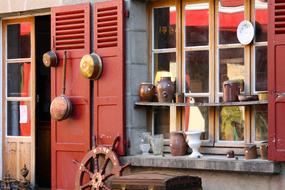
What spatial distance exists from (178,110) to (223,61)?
36.7 inches

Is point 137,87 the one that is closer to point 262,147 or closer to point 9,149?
point 262,147

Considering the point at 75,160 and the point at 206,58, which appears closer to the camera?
the point at 206,58

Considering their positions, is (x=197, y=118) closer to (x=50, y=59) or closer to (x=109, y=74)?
(x=109, y=74)

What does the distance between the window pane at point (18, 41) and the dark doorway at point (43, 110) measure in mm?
208

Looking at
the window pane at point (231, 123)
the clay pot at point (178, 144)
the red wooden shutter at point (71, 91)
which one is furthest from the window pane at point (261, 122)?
the red wooden shutter at point (71, 91)

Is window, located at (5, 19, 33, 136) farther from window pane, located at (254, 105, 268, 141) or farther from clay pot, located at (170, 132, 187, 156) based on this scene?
window pane, located at (254, 105, 268, 141)

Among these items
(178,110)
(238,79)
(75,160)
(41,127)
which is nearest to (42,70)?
(41,127)

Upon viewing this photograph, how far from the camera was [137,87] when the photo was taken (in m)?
9.48

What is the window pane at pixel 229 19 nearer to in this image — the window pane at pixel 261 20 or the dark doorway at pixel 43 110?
the window pane at pixel 261 20

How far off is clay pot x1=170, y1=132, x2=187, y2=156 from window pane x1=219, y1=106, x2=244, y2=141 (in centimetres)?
49

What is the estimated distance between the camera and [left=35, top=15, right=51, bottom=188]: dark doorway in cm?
1159

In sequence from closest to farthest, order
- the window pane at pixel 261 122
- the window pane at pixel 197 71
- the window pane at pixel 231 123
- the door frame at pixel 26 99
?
1. the window pane at pixel 261 122
2. the window pane at pixel 231 123
3. the window pane at pixel 197 71
4. the door frame at pixel 26 99

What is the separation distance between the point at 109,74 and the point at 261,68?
214 centimetres

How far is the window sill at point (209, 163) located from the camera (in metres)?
8.07
